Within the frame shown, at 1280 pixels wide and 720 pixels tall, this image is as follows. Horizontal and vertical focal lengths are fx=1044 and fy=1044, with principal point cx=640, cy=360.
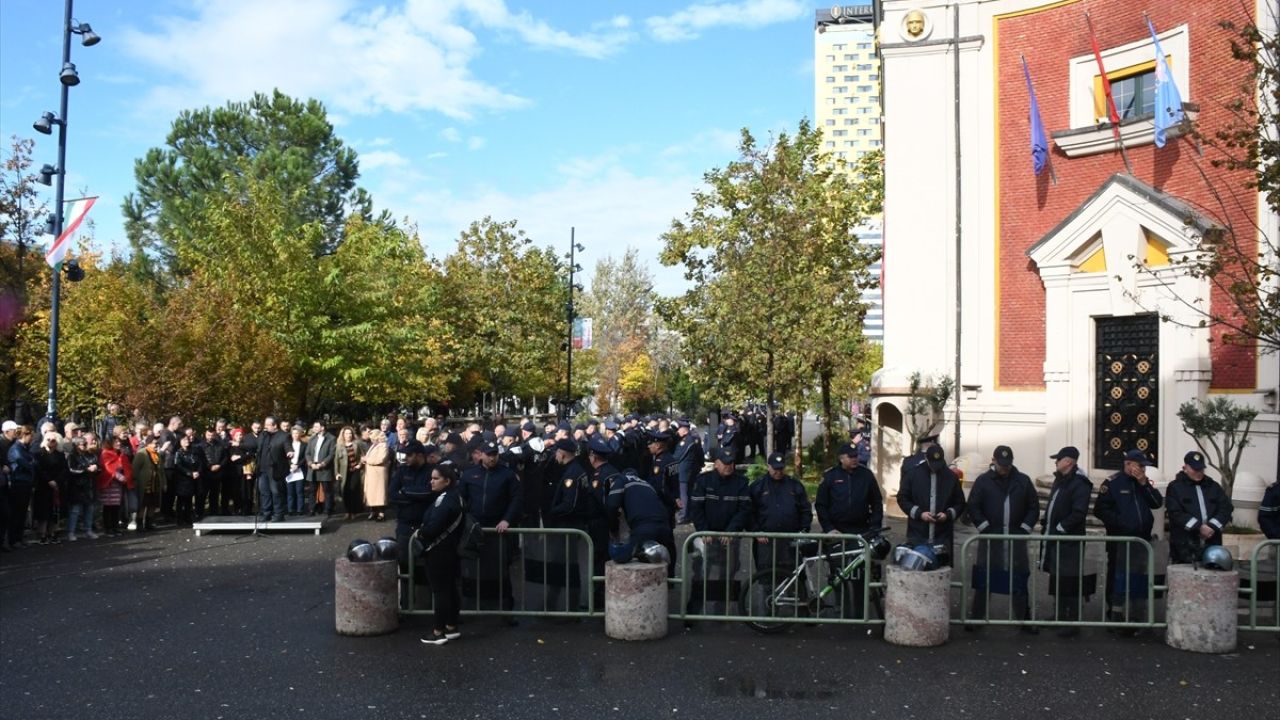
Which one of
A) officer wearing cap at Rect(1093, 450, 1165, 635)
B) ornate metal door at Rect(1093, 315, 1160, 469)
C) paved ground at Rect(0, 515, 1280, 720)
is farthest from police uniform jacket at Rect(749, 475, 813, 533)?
ornate metal door at Rect(1093, 315, 1160, 469)

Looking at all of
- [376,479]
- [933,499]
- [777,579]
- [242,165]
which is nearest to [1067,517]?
[933,499]

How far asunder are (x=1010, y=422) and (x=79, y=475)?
15.6 m

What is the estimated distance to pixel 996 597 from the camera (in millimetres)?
9414

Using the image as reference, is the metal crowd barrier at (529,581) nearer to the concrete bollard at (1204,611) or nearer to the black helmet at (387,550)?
the black helmet at (387,550)

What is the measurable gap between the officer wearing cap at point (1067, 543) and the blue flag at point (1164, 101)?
946cm

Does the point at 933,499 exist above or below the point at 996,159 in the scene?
below

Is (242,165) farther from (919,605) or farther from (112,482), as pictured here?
(919,605)

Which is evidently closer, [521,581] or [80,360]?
[521,581]

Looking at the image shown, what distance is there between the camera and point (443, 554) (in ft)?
28.9

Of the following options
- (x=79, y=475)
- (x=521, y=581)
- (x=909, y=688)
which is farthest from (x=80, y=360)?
(x=909, y=688)

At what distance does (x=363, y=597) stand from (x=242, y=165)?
4229cm

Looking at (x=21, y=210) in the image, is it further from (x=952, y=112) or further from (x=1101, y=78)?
(x=1101, y=78)

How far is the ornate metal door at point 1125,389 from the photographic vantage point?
17969mm

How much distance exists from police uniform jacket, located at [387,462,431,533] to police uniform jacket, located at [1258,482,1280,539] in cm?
801
